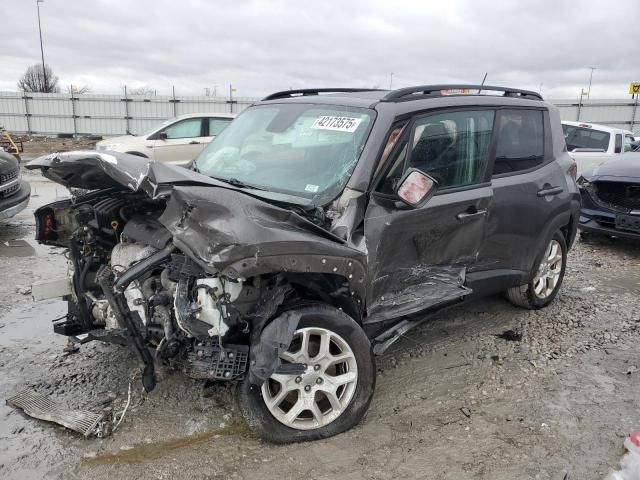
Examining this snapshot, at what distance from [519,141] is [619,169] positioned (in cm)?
364

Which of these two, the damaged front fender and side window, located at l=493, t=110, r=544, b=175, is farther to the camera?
side window, located at l=493, t=110, r=544, b=175

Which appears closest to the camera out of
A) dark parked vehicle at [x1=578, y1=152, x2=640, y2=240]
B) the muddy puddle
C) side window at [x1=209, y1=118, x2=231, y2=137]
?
the muddy puddle

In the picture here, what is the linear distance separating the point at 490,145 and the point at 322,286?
193cm

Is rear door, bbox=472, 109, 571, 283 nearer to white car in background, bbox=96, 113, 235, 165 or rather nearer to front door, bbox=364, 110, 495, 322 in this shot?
front door, bbox=364, 110, 495, 322

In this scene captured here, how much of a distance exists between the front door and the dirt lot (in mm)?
649

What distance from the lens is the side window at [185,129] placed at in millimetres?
11523

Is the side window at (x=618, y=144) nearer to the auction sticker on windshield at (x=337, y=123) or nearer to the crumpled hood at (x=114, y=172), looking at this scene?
the auction sticker on windshield at (x=337, y=123)

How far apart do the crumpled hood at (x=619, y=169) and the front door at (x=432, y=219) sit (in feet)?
12.8

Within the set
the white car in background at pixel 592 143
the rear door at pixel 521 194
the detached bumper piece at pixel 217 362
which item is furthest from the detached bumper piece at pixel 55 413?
the white car in background at pixel 592 143

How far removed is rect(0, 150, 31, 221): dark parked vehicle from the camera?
23.7 feet

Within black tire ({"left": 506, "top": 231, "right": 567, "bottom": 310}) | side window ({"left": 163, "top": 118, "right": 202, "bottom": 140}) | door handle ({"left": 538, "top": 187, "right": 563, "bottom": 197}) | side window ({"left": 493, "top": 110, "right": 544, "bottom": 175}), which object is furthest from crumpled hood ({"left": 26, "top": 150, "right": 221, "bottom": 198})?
side window ({"left": 163, "top": 118, "right": 202, "bottom": 140})

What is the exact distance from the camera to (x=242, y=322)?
2824 mm

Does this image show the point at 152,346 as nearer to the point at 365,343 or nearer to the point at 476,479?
the point at 365,343

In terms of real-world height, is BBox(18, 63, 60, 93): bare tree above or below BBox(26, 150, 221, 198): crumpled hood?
above
